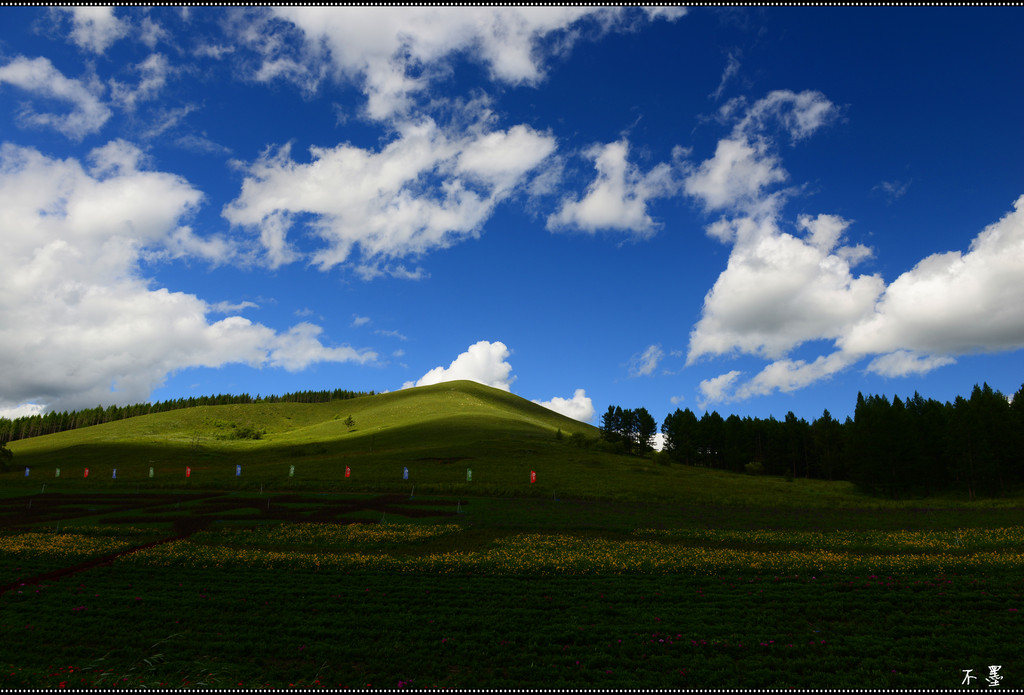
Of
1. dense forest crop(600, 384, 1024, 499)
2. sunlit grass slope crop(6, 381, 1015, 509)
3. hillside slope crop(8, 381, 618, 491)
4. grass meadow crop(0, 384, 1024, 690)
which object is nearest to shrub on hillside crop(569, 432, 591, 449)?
sunlit grass slope crop(6, 381, 1015, 509)

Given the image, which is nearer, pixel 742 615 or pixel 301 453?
pixel 742 615

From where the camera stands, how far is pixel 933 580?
80.1 feet

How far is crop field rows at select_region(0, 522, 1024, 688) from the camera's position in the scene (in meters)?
15.8

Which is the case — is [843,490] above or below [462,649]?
below

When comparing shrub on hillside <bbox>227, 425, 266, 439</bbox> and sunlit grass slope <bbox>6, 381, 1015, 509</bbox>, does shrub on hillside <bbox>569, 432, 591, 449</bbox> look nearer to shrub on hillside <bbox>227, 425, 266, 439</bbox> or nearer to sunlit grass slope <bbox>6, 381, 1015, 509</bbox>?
sunlit grass slope <bbox>6, 381, 1015, 509</bbox>

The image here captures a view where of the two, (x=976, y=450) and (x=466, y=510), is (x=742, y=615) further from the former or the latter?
(x=976, y=450)

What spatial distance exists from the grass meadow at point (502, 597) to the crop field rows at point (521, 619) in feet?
0.37

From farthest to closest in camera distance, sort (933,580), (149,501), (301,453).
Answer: (301,453) < (149,501) < (933,580)

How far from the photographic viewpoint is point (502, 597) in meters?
23.7

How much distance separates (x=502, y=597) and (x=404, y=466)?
265ft

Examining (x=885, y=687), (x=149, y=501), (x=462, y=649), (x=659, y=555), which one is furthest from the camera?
(x=149, y=501)

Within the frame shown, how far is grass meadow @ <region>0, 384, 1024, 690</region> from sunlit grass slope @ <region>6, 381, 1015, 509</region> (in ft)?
68.8

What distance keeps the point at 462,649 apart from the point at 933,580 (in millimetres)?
24045

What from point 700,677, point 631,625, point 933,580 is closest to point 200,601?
point 631,625
